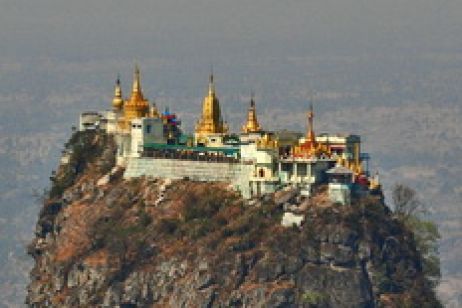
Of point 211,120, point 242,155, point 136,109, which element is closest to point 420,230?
point 242,155

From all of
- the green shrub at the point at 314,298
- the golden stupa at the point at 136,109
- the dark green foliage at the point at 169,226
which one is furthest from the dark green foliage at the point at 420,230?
the golden stupa at the point at 136,109

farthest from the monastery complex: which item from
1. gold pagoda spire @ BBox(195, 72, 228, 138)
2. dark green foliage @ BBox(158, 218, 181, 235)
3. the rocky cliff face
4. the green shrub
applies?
the green shrub

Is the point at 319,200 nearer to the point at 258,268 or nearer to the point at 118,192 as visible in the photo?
the point at 258,268

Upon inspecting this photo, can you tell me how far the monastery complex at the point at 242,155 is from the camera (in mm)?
179625

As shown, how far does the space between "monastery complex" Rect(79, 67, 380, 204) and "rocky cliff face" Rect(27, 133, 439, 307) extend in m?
1.54

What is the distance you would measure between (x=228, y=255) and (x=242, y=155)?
11448 mm

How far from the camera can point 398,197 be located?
193 metres

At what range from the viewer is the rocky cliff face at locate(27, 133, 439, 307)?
17375 centimetres

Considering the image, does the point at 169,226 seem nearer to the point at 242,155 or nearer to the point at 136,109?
the point at 242,155

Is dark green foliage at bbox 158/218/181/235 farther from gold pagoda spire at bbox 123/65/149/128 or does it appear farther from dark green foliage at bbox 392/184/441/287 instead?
dark green foliage at bbox 392/184/441/287

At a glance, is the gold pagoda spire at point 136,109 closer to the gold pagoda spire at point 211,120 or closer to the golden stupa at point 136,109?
the golden stupa at point 136,109

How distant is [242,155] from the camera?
604 ft

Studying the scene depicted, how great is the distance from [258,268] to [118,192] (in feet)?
72.6

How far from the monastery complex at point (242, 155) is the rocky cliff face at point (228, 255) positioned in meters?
1.54
